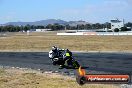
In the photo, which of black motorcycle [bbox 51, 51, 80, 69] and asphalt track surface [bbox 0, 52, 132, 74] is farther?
black motorcycle [bbox 51, 51, 80, 69]

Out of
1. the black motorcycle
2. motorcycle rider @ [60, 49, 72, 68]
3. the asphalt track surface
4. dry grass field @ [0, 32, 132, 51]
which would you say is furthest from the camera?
dry grass field @ [0, 32, 132, 51]

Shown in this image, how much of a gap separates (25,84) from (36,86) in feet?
2.91

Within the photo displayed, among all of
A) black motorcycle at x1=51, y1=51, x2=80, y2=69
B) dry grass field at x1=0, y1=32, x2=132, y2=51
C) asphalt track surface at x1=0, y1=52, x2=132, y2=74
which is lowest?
dry grass field at x1=0, y1=32, x2=132, y2=51

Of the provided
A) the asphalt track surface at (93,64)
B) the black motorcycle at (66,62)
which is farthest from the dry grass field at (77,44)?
the black motorcycle at (66,62)

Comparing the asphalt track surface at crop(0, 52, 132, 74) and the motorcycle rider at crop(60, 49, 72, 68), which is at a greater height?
the motorcycle rider at crop(60, 49, 72, 68)

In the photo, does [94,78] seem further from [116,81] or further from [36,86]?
[36,86]

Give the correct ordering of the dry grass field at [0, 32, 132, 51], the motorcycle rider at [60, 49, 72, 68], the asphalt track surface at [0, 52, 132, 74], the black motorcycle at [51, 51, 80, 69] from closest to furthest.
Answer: the asphalt track surface at [0, 52, 132, 74]
the black motorcycle at [51, 51, 80, 69]
the motorcycle rider at [60, 49, 72, 68]
the dry grass field at [0, 32, 132, 51]

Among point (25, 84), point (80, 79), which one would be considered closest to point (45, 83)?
point (25, 84)

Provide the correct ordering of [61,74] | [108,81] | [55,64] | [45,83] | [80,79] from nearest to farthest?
[108,81] → [80,79] → [45,83] → [61,74] → [55,64]

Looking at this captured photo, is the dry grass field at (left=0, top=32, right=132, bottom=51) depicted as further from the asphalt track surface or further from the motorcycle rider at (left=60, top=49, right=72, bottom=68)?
the motorcycle rider at (left=60, top=49, right=72, bottom=68)

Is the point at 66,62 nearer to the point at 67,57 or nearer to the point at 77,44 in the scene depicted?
the point at 67,57

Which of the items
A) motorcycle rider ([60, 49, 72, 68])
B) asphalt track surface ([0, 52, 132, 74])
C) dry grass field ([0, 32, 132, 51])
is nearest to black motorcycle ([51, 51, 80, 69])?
motorcycle rider ([60, 49, 72, 68])

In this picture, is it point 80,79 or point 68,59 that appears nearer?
point 80,79

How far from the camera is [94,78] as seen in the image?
13.1m
